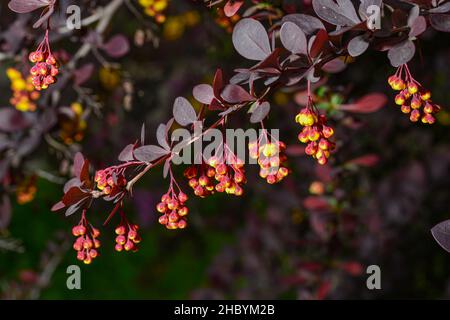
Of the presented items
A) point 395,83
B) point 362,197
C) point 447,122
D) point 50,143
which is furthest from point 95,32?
point 447,122

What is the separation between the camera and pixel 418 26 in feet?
2.90

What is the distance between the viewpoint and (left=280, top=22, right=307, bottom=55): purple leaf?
918mm

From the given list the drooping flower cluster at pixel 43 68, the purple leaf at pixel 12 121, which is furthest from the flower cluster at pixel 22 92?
the drooping flower cluster at pixel 43 68

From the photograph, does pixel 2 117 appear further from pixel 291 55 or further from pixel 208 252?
pixel 208 252

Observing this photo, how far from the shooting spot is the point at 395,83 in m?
0.95

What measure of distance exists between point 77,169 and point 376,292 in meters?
1.44

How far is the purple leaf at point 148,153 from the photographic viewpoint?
3.27ft

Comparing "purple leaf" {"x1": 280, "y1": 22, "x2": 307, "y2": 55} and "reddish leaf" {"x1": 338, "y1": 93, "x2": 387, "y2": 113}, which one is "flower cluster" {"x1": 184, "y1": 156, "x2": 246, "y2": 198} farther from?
"reddish leaf" {"x1": 338, "y1": 93, "x2": 387, "y2": 113}

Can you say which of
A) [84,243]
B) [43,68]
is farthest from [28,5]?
[84,243]

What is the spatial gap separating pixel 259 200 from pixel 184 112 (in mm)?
1752

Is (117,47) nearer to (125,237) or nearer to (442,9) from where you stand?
(125,237)

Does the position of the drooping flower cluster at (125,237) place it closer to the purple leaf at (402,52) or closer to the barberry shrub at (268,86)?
the barberry shrub at (268,86)

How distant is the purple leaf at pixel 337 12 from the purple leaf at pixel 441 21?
0.11 m

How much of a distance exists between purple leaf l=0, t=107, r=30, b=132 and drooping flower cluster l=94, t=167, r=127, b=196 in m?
0.64
